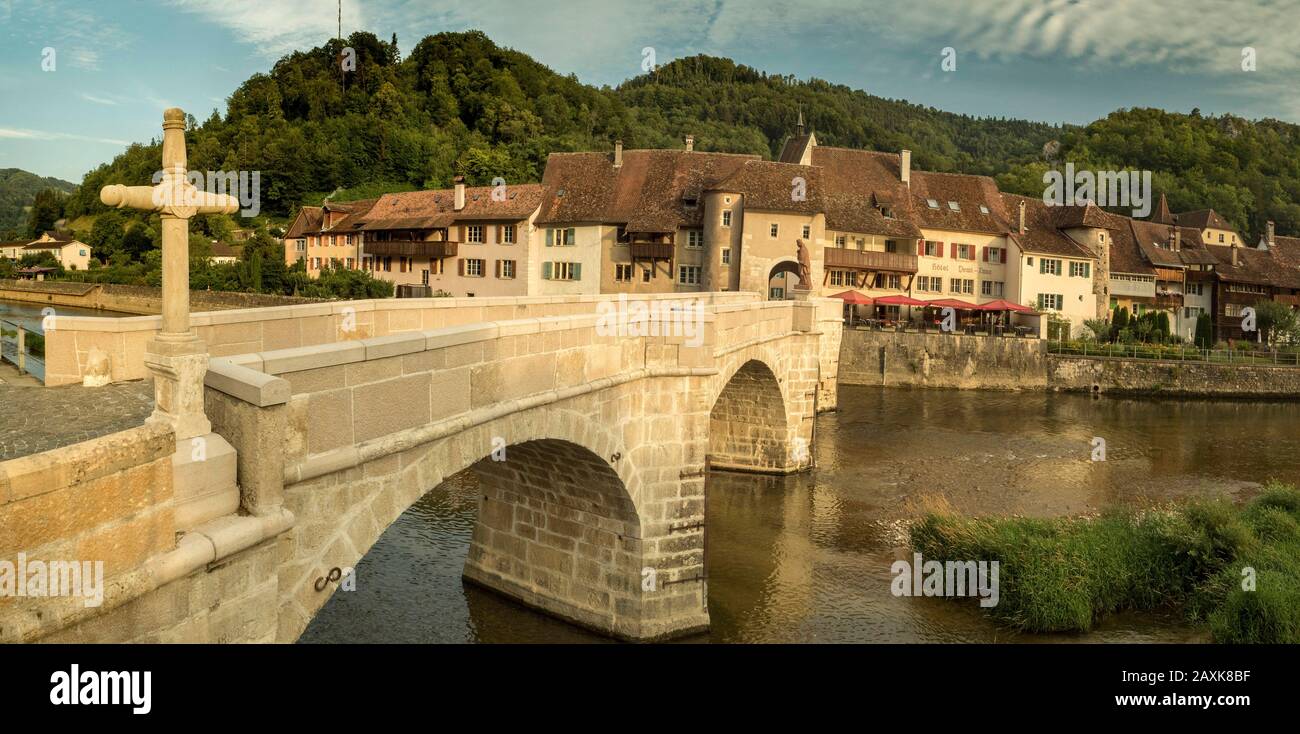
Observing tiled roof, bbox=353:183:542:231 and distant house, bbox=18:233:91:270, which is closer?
tiled roof, bbox=353:183:542:231

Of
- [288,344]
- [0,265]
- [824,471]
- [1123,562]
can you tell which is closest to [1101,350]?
[824,471]

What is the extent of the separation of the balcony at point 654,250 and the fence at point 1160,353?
20.4m

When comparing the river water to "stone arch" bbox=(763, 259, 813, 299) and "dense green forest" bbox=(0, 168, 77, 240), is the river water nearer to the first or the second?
"stone arch" bbox=(763, 259, 813, 299)

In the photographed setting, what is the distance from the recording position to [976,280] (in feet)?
188

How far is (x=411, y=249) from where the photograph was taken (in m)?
58.2

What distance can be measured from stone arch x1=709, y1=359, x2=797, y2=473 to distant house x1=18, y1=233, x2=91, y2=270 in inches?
3044

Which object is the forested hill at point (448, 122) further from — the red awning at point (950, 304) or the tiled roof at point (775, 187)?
the red awning at point (950, 304)

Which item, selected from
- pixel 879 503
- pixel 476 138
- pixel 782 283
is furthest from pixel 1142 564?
pixel 476 138

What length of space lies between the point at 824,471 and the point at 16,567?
26757mm

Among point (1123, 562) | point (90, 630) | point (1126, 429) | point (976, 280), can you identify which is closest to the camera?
point (90, 630)

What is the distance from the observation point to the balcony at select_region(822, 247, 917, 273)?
5322 cm

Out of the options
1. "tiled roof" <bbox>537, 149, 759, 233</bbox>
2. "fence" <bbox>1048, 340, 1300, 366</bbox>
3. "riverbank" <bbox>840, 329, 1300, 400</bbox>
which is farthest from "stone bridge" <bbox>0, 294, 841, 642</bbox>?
"fence" <bbox>1048, 340, 1300, 366</bbox>

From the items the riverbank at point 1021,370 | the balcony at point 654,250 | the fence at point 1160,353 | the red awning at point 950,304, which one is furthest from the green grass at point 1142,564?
the fence at point 1160,353
